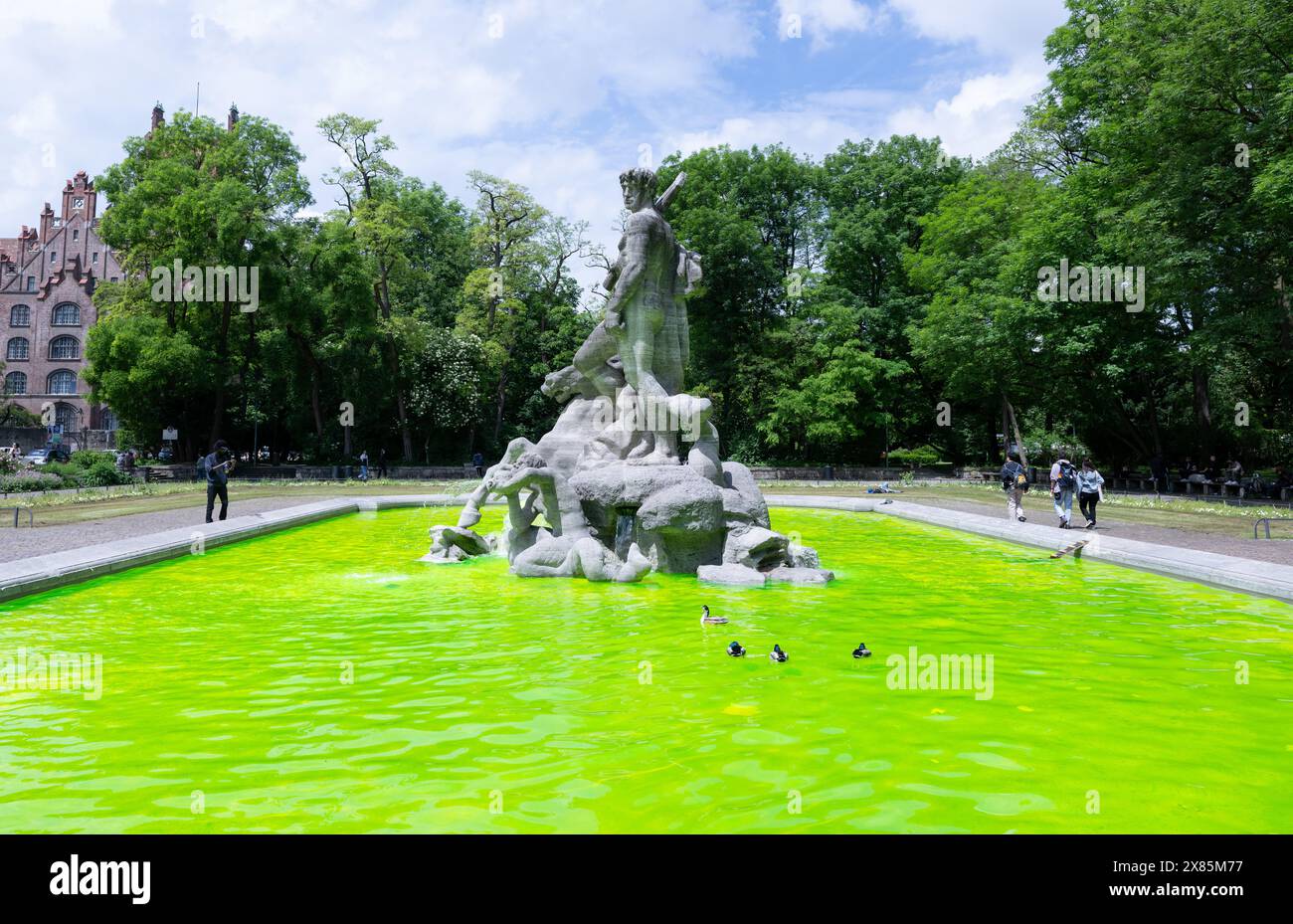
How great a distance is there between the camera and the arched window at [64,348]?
71.6 metres

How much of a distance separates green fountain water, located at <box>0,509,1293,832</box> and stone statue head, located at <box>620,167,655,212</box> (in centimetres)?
731

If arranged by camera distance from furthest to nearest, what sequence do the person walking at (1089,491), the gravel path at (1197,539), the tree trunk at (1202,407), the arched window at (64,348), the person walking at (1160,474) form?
the arched window at (64,348) → the tree trunk at (1202,407) → the person walking at (1160,474) → the person walking at (1089,491) → the gravel path at (1197,539)

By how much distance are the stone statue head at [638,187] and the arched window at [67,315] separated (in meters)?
75.9

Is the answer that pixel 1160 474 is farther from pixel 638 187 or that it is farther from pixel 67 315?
pixel 67 315

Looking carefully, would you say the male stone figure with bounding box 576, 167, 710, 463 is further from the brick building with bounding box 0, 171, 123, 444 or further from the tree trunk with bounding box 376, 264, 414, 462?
the brick building with bounding box 0, 171, 123, 444

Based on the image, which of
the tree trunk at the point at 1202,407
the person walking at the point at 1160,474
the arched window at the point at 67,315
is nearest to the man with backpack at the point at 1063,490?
the person walking at the point at 1160,474

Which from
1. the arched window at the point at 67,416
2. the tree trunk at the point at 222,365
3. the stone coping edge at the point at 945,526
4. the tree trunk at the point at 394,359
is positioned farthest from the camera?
the arched window at the point at 67,416

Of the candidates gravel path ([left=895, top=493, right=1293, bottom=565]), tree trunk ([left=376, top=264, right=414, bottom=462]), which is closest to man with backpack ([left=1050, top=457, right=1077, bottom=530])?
gravel path ([left=895, top=493, right=1293, bottom=565])

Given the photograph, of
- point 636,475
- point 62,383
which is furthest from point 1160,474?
point 62,383

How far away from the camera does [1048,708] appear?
5531 mm

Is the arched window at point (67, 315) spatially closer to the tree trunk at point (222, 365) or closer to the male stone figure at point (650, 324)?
the tree trunk at point (222, 365)

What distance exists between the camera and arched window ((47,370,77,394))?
71062 millimetres
